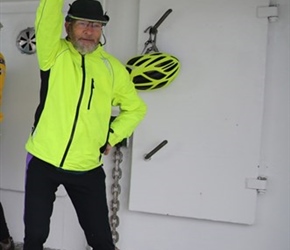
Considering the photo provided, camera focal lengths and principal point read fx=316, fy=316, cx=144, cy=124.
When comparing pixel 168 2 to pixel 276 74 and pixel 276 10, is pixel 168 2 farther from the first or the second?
pixel 276 74

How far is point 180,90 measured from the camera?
2.12 metres

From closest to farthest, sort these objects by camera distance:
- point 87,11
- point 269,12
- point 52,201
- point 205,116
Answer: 1. point 87,11
2. point 52,201
3. point 269,12
4. point 205,116

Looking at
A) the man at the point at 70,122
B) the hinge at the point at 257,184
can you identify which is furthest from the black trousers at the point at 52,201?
the hinge at the point at 257,184

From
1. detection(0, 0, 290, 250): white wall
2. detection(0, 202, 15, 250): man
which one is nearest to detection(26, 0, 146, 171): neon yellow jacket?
detection(0, 0, 290, 250): white wall

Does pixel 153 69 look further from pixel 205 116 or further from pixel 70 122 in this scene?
pixel 70 122

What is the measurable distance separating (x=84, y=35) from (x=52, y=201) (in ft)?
2.60

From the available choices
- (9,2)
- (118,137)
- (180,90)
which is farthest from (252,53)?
(9,2)

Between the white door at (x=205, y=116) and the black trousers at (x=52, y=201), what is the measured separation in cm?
66

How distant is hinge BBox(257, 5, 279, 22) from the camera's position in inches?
77.2

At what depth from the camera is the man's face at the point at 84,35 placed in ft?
4.72

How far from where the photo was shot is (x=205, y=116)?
2076mm

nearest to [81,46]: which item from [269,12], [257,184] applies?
[269,12]

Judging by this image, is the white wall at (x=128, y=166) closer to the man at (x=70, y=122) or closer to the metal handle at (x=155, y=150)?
the metal handle at (x=155, y=150)

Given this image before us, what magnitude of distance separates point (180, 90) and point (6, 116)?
51.7 inches
